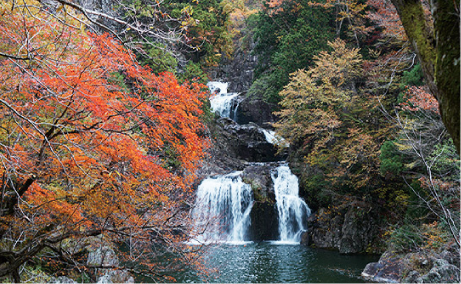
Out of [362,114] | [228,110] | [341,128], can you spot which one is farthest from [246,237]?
[228,110]

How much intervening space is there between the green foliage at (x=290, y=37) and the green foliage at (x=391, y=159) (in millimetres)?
8722

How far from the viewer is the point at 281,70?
18953 millimetres

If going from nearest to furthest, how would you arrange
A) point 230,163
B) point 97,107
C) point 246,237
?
point 97,107, point 246,237, point 230,163

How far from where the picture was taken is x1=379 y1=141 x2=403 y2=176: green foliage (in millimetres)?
10219

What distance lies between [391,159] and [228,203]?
940 cm

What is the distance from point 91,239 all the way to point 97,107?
4694 millimetres

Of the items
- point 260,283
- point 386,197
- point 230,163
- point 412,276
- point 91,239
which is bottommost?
point 260,283

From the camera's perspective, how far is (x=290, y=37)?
18.1m

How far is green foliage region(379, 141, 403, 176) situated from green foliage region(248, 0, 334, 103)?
8.72 meters

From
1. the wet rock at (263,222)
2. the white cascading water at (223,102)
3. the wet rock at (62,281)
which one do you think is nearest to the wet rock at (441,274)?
the wet rock at (62,281)

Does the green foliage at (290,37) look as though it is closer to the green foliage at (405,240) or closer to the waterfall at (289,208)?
the waterfall at (289,208)

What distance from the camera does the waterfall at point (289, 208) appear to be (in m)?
16.1

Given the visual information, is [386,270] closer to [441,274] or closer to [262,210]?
[441,274]

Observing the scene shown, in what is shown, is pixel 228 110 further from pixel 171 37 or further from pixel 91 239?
pixel 171 37
